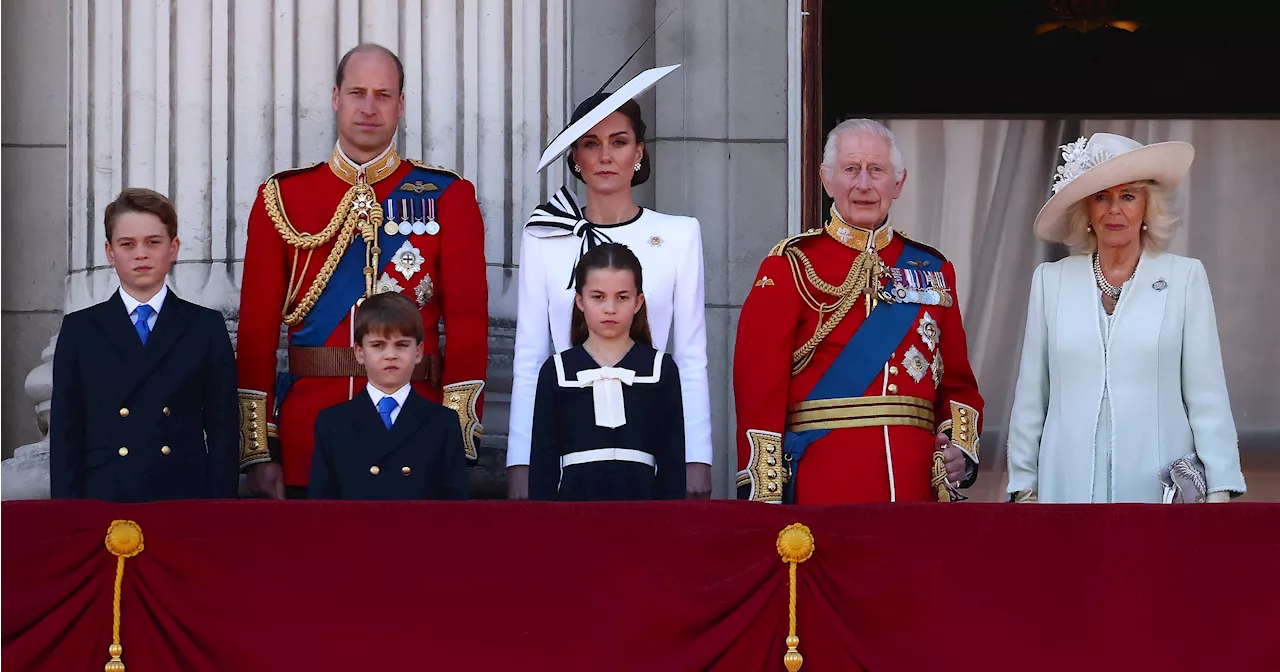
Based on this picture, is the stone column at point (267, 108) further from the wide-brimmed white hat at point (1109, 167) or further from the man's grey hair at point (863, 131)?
the wide-brimmed white hat at point (1109, 167)

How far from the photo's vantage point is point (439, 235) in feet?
17.7

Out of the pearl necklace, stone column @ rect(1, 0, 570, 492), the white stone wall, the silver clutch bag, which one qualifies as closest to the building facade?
stone column @ rect(1, 0, 570, 492)

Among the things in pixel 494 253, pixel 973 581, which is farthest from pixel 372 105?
pixel 973 581

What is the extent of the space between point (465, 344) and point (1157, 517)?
1851mm

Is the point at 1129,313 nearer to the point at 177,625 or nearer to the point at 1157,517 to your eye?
the point at 1157,517

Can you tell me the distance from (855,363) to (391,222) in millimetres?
1253

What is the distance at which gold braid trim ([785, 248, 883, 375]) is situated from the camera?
5.29 m

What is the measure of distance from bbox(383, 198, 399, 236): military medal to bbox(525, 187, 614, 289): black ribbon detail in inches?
13.9

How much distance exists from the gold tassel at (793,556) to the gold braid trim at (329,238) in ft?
5.26

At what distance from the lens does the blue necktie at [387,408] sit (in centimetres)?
491

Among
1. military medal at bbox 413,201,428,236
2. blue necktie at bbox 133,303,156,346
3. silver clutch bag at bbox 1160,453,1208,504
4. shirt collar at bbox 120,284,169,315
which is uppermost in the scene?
military medal at bbox 413,201,428,236

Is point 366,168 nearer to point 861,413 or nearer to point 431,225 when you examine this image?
point 431,225

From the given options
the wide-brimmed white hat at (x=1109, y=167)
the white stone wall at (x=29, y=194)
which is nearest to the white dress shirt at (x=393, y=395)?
the wide-brimmed white hat at (x=1109, y=167)

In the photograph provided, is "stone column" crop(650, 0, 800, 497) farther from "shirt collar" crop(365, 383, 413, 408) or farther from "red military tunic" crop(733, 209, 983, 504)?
"shirt collar" crop(365, 383, 413, 408)
